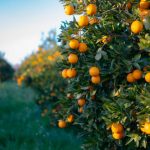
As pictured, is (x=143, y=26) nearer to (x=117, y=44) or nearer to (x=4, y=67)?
(x=117, y=44)

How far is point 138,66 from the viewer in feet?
12.5

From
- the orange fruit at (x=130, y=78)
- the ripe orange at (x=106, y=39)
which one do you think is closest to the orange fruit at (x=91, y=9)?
the ripe orange at (x=106, y=39)

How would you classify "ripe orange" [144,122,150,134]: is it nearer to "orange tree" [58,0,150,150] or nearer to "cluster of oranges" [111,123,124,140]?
"orange tree" [58,0,150,150]

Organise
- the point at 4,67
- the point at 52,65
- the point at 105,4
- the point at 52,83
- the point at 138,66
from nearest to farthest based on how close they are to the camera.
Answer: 1. the point at 138,66
2. the point at 105,4
3. the point at 52,83
4. the point at 52,65
5. the point at 4,67

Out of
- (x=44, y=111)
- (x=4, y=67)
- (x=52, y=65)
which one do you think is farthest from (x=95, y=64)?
(x=4, y=67)

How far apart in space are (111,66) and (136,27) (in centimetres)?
43

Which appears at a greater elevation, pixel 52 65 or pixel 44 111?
pixel 52 65

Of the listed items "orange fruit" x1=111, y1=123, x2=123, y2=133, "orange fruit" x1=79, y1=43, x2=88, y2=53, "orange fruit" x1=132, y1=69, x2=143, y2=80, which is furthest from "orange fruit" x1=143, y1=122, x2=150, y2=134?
"orange fruit" x1=79, y1=43, x2=88, y2=53

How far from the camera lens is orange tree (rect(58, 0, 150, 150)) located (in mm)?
3861

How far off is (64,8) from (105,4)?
23.5 inches

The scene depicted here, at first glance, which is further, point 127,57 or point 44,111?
point 44,111

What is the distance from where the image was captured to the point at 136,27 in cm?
378

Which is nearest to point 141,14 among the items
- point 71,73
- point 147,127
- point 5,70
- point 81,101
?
point 71,73

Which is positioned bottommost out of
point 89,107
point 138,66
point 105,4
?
point 89,107
